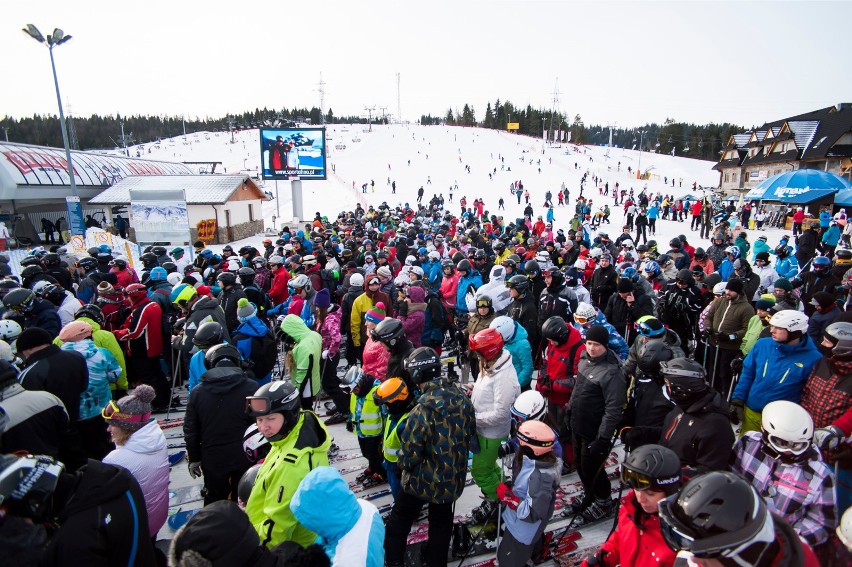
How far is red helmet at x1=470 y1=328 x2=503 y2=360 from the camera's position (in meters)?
3.80

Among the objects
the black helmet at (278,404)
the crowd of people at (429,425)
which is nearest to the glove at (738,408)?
the crowd of people at (429,425)

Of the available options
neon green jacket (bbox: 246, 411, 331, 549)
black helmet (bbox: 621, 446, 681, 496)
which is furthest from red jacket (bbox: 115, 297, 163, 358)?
black helmet (bbox: 621, 446, 681, 496)

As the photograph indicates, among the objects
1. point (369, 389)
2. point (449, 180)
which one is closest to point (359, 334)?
point (369, 389)

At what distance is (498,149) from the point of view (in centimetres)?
6812

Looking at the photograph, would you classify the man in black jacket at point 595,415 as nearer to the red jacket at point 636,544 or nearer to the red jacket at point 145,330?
the red jacket at point 636,544

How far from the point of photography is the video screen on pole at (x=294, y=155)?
92.3 feet

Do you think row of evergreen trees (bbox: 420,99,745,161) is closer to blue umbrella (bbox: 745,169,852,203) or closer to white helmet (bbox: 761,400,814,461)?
blue umbrella (bbox: 745,169,852,203)

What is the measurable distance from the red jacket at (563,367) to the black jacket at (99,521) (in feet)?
12.0

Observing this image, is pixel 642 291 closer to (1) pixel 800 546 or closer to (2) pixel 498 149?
(1) pixel 800 546

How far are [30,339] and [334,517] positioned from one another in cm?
362

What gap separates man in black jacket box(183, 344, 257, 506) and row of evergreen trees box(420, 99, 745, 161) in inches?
2943

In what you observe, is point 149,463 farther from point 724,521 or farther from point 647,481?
point 724,521

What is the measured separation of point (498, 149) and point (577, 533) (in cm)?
6865

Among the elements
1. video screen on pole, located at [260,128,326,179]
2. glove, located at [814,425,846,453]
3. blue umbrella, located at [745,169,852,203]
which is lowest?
glove, located at [814,425,846,453]
